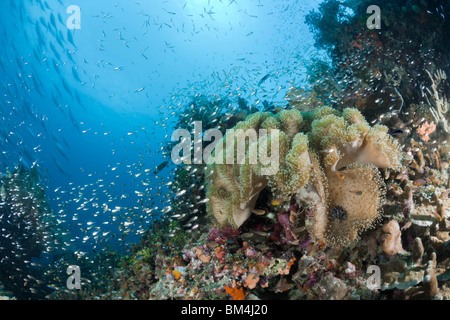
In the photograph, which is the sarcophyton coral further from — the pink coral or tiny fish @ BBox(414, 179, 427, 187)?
the pink coral

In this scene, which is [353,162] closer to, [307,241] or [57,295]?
[307,241]

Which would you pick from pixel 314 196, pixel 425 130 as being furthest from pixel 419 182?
pixel 314 196

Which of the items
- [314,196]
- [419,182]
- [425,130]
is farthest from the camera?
[425,130]

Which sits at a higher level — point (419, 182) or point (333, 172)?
point (333, 172)

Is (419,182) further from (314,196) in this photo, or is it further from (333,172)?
(314,196)

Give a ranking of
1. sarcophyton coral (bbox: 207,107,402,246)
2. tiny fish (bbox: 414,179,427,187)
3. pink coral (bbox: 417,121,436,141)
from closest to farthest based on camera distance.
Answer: sarcophyton coral (bbox: 207,107,402,246) → tiny fish (bbox: 414,179,427,187) → pink coral (bbox: 417,121,436,141)

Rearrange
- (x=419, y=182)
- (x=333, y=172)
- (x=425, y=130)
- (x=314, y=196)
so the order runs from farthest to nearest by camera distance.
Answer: (x=425, y=130) < (x=419, y=182) < (x=333, y=172) < (x=314, y=196)

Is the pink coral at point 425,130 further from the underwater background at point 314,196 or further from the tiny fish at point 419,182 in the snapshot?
the tiny fish at point 419,182

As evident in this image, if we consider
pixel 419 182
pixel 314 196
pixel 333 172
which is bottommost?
pixel 314 196

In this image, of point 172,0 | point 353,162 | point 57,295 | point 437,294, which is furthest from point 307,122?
point 172,0

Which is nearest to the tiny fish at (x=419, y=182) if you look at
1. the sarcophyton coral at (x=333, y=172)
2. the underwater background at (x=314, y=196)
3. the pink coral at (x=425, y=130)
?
the underwater background at (x=314, y=196)

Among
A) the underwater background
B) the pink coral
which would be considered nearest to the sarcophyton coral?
the underwater background

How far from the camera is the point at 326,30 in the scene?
35.1ft

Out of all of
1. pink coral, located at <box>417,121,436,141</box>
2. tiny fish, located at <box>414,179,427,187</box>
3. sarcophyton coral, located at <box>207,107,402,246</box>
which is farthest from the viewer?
pink coral, located at <box>417,121,436,141</box>
